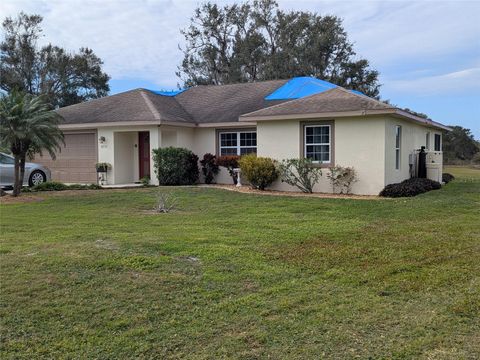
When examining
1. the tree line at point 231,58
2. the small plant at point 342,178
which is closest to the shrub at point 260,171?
the small plant at point 342,178

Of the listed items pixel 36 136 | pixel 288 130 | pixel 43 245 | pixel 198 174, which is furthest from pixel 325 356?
pixel 198 174

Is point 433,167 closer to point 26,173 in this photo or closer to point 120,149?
point 120,149

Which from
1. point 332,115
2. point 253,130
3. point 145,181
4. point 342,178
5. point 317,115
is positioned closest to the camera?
point 332,115

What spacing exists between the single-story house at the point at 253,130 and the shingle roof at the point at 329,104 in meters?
0.04

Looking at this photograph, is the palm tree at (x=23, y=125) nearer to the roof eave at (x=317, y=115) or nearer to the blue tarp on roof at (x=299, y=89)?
the roof eave at (x=317, y=115)

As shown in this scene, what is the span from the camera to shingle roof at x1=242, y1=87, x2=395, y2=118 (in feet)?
49.5

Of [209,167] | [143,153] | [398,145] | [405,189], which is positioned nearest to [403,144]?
[398,145]

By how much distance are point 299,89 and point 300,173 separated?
637 centimetres

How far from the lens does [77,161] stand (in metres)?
20.8

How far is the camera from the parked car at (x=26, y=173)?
16.8 metres

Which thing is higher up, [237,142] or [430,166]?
[237,142]

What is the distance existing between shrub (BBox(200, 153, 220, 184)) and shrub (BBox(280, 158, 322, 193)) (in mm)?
3962

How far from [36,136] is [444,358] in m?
12.8

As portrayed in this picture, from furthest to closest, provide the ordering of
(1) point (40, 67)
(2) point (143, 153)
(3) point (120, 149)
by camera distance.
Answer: (1) point (40, 67) < (2) point (143, 153) < (3) point (120, 149)
